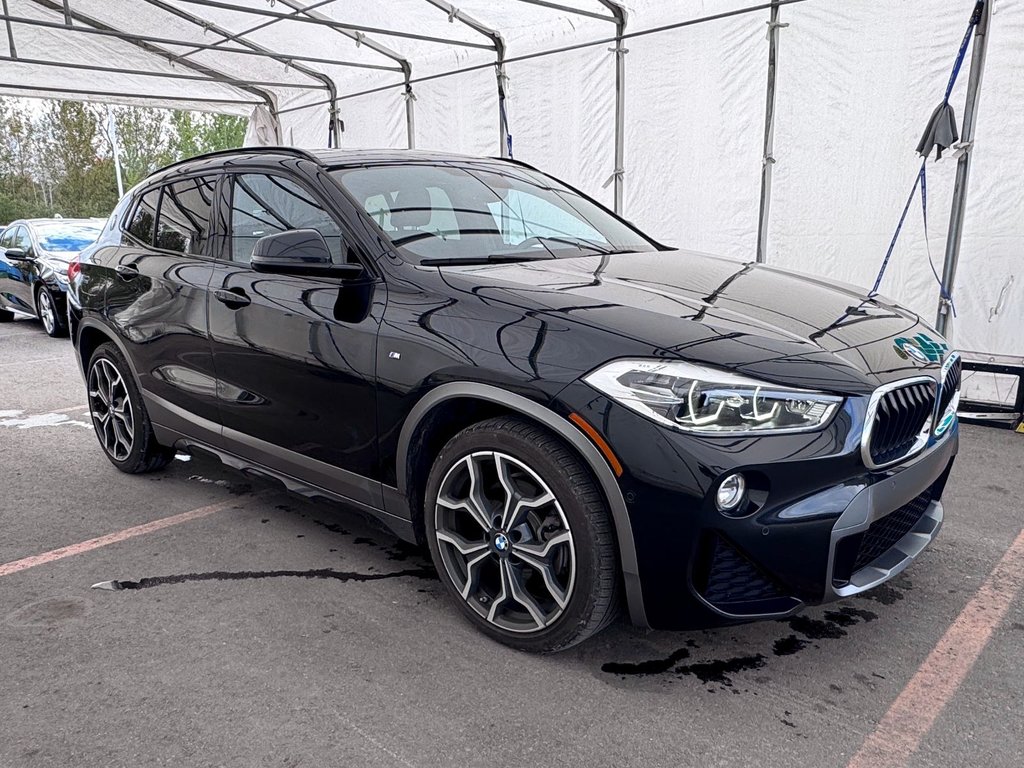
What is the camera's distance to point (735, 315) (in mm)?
2443

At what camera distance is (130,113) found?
142 ft

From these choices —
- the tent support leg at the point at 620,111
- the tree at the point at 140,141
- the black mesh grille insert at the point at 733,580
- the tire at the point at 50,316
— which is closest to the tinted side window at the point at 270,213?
the black mesh grille insert at the point at 733,580

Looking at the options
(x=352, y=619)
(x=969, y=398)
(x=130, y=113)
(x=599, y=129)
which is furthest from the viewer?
(x=130, y=113)

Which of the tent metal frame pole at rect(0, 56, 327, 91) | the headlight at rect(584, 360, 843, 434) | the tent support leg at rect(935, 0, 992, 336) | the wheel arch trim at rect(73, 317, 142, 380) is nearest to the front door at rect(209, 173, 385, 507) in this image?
the wheel arch trim at rect(73, 317, 142, 380)

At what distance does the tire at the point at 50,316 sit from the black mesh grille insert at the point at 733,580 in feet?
31.8

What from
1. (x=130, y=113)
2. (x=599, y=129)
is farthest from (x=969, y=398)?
(x=130, y=113)

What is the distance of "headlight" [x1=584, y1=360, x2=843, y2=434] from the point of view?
6.91 feet

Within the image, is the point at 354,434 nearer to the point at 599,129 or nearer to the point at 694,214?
the point at 694,214

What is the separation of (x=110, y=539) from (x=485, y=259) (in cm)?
209

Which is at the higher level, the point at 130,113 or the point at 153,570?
the point at 130,113

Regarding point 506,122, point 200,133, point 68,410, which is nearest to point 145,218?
point 68,410

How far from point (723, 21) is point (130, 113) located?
44.3 meters

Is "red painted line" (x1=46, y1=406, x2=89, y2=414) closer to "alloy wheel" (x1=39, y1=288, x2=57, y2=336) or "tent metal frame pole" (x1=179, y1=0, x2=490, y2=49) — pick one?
"alloy wheel" (x1=39, y1=288, x2=57, y2=336)

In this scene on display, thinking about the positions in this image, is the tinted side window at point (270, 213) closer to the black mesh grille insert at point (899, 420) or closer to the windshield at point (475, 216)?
the windshield at point (475, 216)
